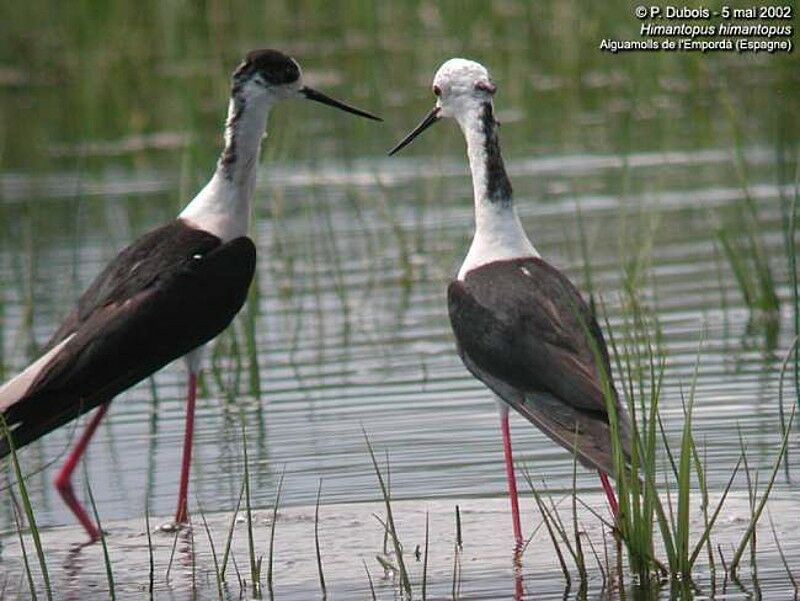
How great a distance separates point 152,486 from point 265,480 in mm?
453

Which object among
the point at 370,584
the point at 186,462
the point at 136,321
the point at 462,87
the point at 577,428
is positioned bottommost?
the point at 370,584

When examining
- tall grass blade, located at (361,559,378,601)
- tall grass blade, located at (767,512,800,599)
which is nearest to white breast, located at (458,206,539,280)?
tall grass blade, located at (361,559,378,601)

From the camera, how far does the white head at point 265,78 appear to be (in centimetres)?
801

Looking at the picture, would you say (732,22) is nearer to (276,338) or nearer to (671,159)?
(671,159)

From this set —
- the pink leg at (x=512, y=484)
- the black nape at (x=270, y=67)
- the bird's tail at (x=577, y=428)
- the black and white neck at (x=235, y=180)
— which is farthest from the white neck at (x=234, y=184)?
the bird's tail at (x=577, y=428)

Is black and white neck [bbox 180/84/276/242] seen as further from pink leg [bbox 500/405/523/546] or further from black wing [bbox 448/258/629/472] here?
pink leg [bbox 500/405/523/546]

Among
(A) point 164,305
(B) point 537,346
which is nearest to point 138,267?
(A) point 164,305

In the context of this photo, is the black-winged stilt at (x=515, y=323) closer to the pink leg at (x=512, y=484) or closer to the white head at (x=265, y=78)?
the pink leg at (x=512, y=484)

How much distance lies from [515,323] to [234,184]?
63.2 inches

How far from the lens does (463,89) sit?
741 cm

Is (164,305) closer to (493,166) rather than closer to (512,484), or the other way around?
(493,166)

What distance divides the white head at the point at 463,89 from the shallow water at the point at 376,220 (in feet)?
2.65

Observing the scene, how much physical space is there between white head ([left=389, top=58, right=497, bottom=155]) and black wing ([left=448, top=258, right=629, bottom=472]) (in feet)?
2.17

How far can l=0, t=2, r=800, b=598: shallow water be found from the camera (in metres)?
7.63
